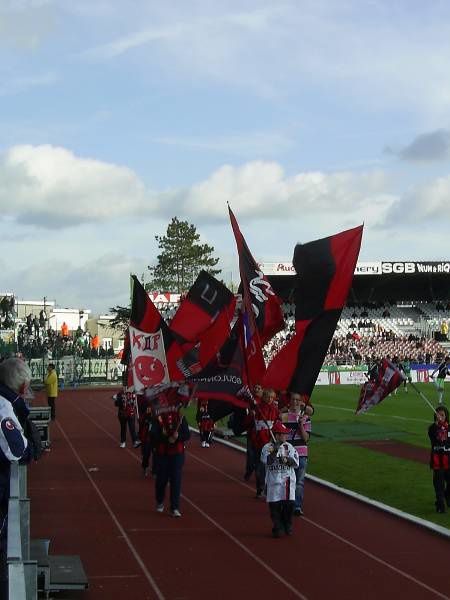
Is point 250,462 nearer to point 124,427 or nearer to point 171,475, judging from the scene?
point 171,475

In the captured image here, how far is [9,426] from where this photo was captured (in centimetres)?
637

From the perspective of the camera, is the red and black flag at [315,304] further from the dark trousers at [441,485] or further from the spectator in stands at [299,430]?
the dark trousers at [441,485]

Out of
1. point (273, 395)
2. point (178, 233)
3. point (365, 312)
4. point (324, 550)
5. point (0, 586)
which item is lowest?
point (324, 550)

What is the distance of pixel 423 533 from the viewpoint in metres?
13.5

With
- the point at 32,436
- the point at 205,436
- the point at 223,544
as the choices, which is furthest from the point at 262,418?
the point at 205,436

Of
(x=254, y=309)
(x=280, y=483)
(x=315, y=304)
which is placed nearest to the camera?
(x=315, y=304)

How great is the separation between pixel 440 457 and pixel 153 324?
19.2 feet

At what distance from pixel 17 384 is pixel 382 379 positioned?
11297 millimetres

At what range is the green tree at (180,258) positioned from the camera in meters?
92.9

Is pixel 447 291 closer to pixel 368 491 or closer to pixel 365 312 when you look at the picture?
pixel 365 312

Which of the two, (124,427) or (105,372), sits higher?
(105,372)

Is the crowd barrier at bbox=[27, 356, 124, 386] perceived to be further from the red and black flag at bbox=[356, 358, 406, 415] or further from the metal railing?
the metal railing

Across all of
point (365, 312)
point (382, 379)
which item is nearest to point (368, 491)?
point (382, 379)

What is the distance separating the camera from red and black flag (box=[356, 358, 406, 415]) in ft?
55.5
